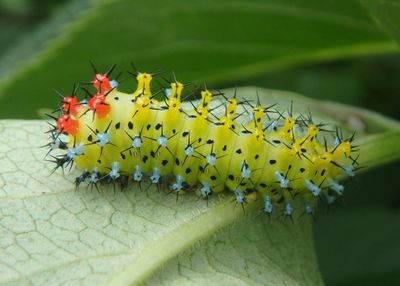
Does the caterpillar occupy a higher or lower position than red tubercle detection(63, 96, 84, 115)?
lower

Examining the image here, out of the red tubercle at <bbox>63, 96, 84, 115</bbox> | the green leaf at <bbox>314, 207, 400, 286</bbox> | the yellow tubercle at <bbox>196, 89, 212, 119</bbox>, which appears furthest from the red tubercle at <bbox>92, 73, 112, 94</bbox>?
the green leaf at <bbox>314, 207, 400, 286</bbox>

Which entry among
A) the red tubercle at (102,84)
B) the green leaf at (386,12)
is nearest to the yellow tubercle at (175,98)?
the red tubercle at (102,84)

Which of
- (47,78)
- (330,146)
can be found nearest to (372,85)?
(330,146)

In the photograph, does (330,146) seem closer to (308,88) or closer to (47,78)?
(47,78)

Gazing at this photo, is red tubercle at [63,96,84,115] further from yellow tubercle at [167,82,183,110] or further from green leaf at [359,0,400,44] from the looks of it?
green leaf at [359,0,400,44]

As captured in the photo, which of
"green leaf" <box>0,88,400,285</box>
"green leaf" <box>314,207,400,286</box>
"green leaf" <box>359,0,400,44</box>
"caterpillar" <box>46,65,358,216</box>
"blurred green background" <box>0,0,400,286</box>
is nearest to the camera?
"green leaf" <box>0,88,400,285</box>

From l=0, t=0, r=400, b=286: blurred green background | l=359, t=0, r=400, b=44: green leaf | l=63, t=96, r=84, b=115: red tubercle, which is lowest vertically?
l=359, t=0, r=400, b=44: green leaf

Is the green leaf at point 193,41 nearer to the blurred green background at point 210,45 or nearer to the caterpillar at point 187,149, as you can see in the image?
the blurred green background at point 210,45
